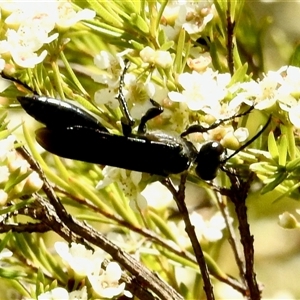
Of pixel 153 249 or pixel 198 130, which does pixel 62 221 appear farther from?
pixel 153 249

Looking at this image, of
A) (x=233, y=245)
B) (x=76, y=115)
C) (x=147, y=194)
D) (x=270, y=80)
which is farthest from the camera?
(x=147, y=194)

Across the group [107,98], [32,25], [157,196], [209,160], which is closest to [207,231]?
[157,196]

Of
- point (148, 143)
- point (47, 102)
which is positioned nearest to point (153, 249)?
point (148, 143)

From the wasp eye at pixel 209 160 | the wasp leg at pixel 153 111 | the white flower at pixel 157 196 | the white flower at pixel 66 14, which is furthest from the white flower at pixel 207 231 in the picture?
the white flower at pixel 66 14

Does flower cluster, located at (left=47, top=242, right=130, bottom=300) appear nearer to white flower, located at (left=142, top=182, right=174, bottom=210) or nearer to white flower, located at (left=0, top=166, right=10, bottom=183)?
white flower, located at (left=0, top=166, right=10, bottom=183)

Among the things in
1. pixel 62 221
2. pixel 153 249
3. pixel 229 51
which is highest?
pixel 229 51

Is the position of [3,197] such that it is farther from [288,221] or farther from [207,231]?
[207,231]

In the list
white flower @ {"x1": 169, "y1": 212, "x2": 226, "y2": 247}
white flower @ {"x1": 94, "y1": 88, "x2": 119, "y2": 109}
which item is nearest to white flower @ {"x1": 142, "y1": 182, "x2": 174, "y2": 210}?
white flower @ {"x1": 169, "y1": 212, "x2": 226, "y2": 247}
